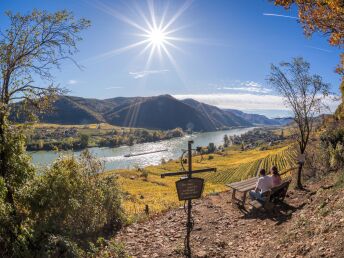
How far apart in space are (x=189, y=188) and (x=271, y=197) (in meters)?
4.25

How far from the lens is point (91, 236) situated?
11.0 meters

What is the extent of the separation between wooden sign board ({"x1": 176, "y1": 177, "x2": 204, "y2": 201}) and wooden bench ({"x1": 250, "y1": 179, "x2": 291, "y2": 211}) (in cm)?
363

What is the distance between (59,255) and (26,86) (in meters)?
4.59

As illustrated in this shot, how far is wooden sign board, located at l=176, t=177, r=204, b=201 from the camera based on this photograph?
10156 mm

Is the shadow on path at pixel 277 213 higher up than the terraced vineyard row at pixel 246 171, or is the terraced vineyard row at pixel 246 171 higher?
the shadow on path at pixel 277 213

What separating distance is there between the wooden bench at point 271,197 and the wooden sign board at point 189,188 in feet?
11.9

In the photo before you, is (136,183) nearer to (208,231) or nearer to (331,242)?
(208,231)

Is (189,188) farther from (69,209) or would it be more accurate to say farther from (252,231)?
(69,209)

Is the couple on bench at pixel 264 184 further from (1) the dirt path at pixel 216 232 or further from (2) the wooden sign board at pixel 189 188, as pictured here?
(2) the wooden sign board at pixel 189 188

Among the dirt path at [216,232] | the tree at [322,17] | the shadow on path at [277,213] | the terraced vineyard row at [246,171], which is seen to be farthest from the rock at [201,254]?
the terraced vineyard row at [246,171]

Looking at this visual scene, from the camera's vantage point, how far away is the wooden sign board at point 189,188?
1016cm

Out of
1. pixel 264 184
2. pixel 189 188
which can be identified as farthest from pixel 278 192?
pixel 189 188

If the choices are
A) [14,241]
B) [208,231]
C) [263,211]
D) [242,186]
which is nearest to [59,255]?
[14,241]

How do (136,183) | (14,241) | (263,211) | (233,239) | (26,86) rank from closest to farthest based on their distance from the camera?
(14,241)
(26,86)
(233,239)
(263,211)
(136,183)
